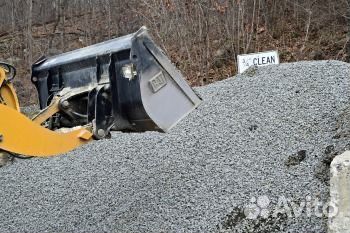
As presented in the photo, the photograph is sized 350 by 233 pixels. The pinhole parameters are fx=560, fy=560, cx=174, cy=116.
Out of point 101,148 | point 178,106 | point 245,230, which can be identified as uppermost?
point 178,106

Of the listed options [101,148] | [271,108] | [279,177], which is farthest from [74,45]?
[279,177]

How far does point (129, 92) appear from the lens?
132 inches

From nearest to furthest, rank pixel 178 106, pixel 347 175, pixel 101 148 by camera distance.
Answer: pixel 347 175 → pixel 178 106 → pixel 101 148

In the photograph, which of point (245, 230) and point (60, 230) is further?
point (60, 230)

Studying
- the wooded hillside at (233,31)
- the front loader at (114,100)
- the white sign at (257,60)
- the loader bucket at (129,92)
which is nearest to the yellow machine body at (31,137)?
the front loader at (114,100)

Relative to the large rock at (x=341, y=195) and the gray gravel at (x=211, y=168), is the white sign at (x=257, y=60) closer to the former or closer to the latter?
the gray gravel at (x=211, y=168)

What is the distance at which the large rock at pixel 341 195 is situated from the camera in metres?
2.34

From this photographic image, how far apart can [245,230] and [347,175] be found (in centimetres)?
126

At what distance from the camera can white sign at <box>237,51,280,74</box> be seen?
247 inches

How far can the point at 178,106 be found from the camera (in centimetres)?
346

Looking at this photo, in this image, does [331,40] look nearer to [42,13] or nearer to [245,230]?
[245,230]

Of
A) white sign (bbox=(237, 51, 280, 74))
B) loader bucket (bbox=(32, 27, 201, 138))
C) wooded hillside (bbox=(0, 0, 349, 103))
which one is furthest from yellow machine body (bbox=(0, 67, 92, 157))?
wooded hillside (bbox=(0, 0, 349, 103))

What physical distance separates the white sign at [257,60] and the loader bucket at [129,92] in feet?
9.34

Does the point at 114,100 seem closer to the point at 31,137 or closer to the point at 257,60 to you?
the point at 31,137
